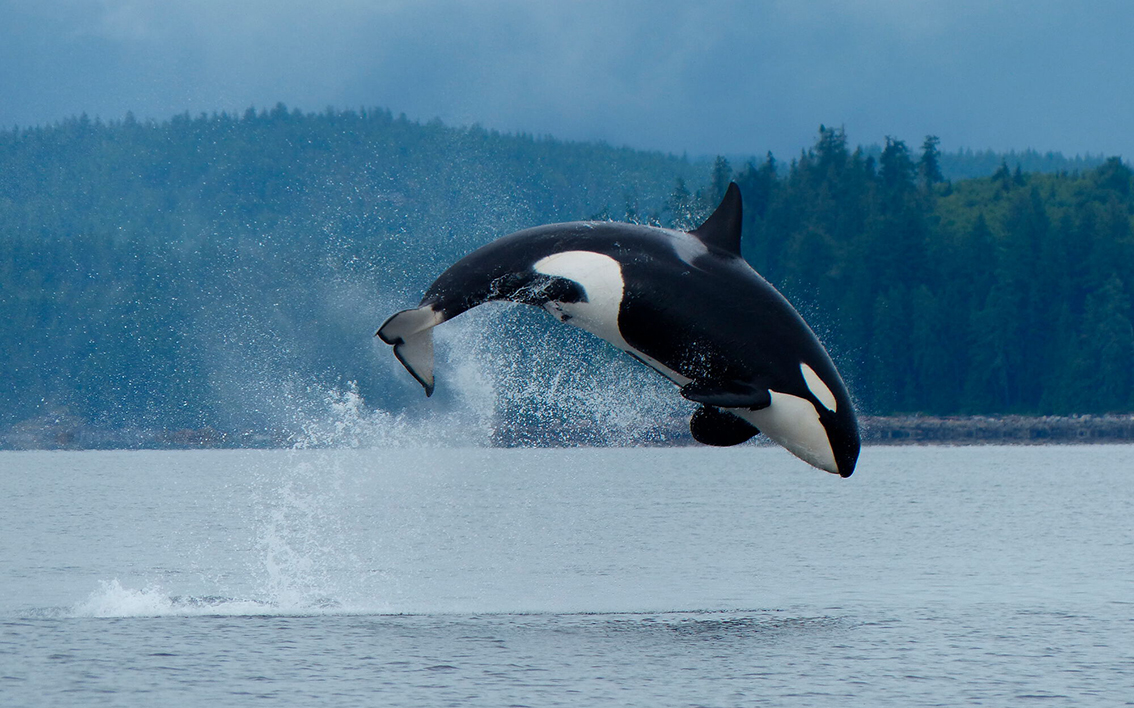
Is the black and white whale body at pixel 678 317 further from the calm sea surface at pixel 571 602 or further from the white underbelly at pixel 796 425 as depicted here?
the calm sea surface at pixel 571 602

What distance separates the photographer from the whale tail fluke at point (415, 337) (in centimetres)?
1173

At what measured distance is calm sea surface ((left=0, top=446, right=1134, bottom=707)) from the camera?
734 inches

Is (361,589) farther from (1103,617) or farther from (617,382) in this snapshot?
(617,382)

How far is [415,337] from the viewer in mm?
11891

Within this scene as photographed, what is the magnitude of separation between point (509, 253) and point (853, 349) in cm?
10483

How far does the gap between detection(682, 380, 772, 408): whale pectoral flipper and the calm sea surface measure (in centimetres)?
740

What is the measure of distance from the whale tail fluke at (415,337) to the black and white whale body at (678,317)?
0.01 m

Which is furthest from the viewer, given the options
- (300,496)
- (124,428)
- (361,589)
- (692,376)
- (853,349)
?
(124,428)

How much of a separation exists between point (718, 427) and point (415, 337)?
251 centimetres

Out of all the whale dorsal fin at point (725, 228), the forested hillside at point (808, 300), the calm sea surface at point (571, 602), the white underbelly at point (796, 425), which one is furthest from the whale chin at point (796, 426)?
the forested hillside at point (808, 300)

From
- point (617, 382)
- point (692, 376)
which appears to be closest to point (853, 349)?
point (617, 382)

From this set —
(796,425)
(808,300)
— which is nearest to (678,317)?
(796,425)

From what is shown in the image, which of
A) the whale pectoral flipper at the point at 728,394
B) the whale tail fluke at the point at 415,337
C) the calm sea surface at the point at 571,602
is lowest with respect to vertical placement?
the calm sea surface at the point at 571,602

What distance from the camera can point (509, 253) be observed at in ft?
38.5
